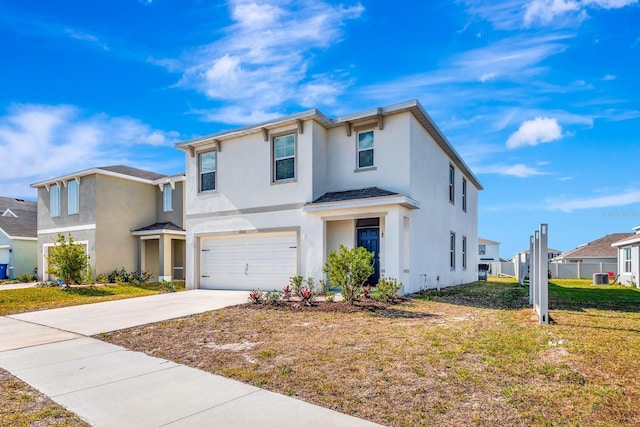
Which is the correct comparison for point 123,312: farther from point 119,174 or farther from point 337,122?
point 119,174

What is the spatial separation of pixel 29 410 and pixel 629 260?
97.8 feet

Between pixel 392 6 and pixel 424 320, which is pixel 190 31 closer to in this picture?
pixel 392 6

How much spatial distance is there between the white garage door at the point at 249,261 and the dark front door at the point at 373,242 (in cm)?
251

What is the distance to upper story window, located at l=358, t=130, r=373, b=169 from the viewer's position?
47.9ft

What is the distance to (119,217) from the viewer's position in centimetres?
2256

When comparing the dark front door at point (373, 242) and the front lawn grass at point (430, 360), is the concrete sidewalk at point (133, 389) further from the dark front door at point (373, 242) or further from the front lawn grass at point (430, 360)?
the dark front door at point (373, 242)

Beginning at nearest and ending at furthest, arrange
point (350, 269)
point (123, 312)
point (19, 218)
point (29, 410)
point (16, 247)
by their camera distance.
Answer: point (29, 410) < point (350, 269) < point (123, 312) < point (16, 247) < point (19, 218)

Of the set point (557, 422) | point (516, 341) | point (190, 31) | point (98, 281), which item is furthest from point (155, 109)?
point (557, 422)

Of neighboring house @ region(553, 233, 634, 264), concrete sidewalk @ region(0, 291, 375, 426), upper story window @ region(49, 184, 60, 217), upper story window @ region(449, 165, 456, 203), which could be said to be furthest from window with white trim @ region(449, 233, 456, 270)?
neighboring house @ region(553, 233, 634, 264)

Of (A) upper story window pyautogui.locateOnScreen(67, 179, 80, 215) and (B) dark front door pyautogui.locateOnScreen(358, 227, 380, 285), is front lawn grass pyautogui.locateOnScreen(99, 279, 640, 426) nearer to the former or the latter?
(B) dark front door pyautogui.locateOnScreen(358, 227, 380, 285)

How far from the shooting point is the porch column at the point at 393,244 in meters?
12.8

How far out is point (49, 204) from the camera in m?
24.5

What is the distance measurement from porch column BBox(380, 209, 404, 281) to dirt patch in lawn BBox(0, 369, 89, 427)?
32.4 feet

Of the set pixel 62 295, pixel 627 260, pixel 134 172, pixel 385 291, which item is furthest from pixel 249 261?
pixel 627 260
